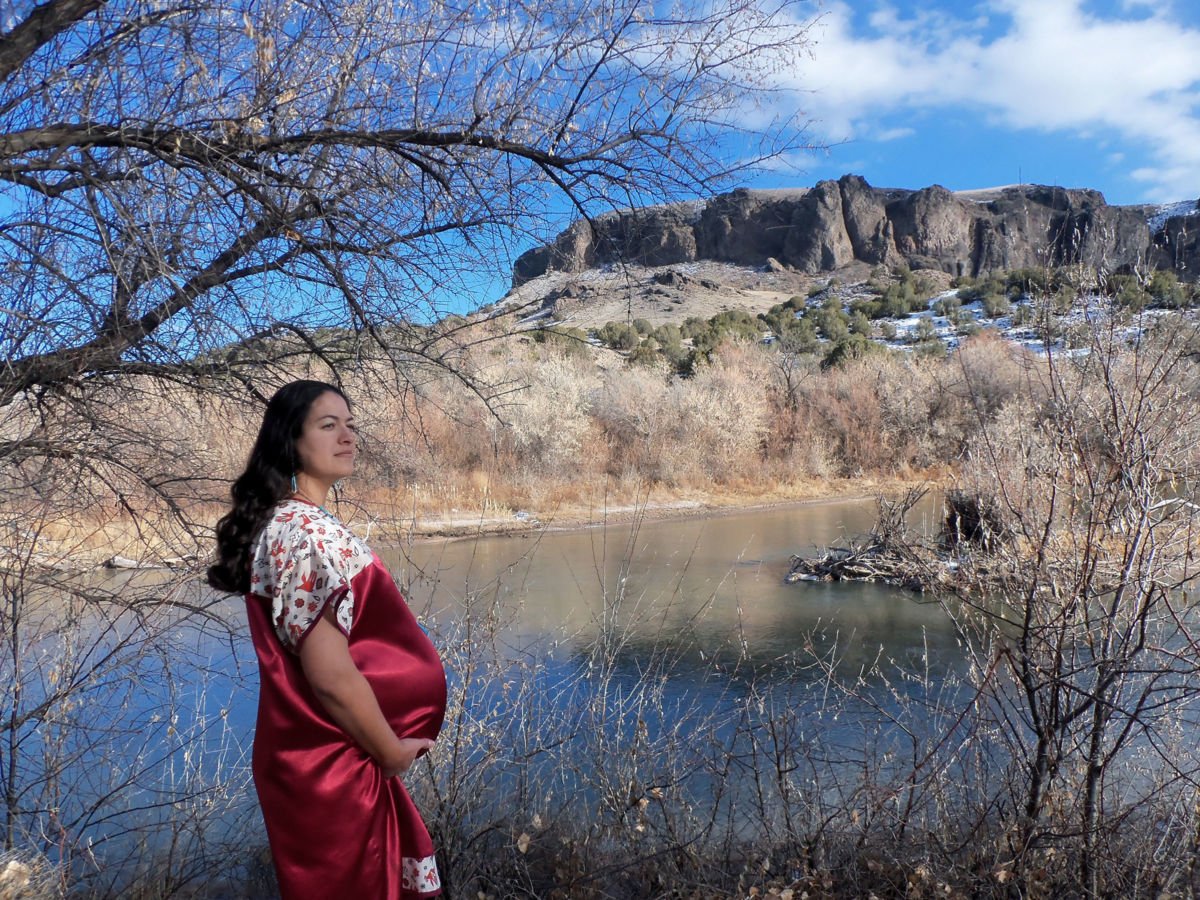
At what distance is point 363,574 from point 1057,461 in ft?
7.95

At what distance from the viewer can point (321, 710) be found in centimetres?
191

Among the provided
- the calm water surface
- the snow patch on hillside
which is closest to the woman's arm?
the calm water surface

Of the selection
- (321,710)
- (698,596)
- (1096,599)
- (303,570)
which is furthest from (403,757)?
(698,596)

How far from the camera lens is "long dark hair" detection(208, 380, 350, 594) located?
6.63 feet

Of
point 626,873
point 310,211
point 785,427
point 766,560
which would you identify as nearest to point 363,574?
point 310,211

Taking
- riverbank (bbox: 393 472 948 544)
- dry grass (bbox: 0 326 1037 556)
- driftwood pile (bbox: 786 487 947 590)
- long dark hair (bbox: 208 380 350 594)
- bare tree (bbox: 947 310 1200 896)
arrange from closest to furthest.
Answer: long dark hair (bbox: 208 380 350 594) < bare tree (bbox: 947 310 1200 896) < driftwood pile (bbox: 786 487 947 590) < riverbank (bbox: 393 472 948 544) < dry grass (bbox: 0 326 1037 556)

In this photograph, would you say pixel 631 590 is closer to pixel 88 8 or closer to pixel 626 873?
pixel 626 873

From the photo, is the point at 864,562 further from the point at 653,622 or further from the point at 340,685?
the point at 340,685

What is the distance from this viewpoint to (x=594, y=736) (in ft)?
14.0

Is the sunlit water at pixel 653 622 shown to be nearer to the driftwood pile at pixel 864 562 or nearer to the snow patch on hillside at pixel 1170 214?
the driftwood pile at pixel 864 562

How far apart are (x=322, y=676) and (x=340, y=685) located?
4 cm

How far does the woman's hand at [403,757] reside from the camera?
193 cm

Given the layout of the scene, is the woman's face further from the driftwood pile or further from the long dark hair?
the driftwood pile

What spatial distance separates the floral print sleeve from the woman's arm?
1.1 inches
